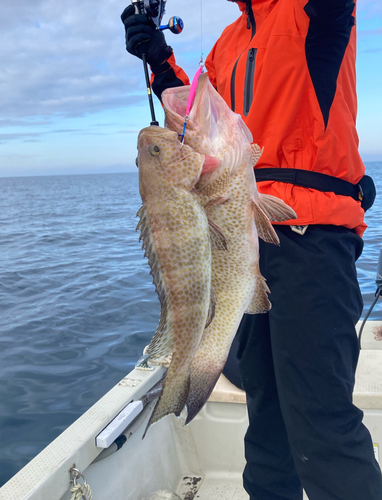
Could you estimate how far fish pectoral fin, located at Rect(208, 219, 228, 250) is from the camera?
1597mm

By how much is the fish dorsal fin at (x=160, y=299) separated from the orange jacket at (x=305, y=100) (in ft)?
2.43

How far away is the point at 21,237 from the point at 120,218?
6.05 m

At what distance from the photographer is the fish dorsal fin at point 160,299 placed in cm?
153

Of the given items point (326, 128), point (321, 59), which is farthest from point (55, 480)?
point (321, 59)

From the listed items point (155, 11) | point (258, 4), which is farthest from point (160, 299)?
point (155, 11)

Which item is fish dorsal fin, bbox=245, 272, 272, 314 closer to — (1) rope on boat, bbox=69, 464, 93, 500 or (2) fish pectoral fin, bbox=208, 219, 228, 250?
(2) fish pectoral fin, bbox=208, 219, 228, 250

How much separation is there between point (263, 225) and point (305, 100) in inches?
28.6

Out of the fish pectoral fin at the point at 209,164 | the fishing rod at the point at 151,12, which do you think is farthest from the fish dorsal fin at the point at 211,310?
the fishing rod at the point at 151,12

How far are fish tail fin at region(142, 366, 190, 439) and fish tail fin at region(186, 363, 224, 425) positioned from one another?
0.09ft

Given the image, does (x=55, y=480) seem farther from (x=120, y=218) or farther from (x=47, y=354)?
(x=120, y=218)

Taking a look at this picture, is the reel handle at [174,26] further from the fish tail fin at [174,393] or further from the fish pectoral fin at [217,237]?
the fish tail fin at [174,393]

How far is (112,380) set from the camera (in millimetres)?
5445

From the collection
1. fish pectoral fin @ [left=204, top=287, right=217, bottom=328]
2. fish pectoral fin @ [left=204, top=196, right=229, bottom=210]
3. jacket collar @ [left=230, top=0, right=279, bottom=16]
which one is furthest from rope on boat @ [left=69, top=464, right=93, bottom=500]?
jacket collar @ [left=230, top=0, right=279, bottom=16]

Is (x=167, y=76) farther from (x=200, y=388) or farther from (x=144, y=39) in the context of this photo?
(x=200, y=388)
